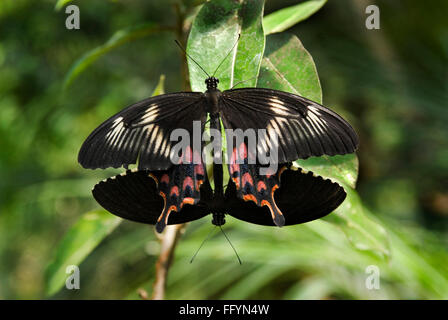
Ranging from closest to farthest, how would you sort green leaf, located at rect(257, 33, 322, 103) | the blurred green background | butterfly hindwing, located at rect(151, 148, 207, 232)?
butterfly hindwing, located at rect(151, 148, 207, 232) → green leaf, located at rect(257, 33, 322, 103) → the blurred green background

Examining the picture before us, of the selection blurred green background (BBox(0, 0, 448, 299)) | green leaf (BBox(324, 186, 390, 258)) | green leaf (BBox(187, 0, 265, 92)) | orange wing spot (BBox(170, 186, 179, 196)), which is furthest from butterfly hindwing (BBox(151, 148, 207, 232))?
blurred green background (BBox(0, 0, 448, 299))

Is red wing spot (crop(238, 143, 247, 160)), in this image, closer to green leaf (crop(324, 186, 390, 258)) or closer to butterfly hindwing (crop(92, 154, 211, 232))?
butterfly hindwing (crop(92, 154, 211, 232))

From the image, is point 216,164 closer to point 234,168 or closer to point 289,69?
point 234,168

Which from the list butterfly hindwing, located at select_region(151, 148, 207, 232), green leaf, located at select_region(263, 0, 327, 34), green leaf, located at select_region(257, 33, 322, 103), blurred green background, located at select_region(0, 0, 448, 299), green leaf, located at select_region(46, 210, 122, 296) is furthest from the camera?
blurred green background, located at select_region(0, 0, 448, 299)

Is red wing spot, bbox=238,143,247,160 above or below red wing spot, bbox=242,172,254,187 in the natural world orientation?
above

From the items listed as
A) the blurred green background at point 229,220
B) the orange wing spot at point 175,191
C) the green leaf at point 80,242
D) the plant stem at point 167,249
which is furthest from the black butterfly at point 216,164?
the blurred green background at point 229,220

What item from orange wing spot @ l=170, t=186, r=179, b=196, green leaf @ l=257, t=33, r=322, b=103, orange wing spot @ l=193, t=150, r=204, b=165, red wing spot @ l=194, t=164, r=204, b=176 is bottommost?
orange wing spot @ l=170, t=186, r=179, b=196

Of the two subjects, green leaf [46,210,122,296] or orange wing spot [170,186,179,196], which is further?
green leaf [46,210,122,296]
